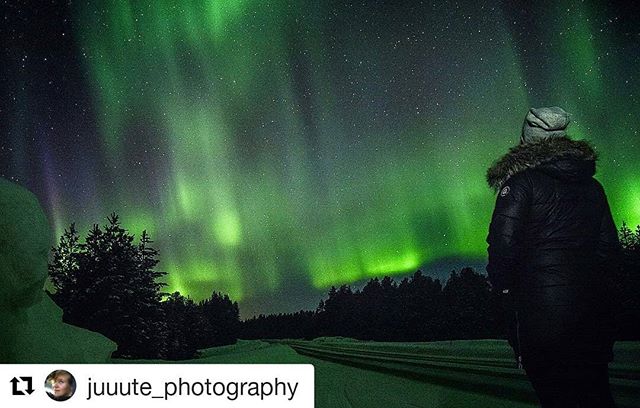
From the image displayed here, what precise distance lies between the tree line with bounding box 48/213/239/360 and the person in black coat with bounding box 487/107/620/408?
2.68 metres

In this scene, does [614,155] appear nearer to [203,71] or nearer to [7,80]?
[203,71]

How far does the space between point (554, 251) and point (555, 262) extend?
0.04 m

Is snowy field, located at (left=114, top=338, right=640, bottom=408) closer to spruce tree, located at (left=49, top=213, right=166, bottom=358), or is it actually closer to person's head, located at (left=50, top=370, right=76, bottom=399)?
spruce tree, located at (left=49, top=213, right=166, bottom=358)

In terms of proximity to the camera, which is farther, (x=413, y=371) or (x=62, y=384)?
(x=413, y=371)

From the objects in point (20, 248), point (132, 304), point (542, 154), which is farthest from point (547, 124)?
point (132, 304)

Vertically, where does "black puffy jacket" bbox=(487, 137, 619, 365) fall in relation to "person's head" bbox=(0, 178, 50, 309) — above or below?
below

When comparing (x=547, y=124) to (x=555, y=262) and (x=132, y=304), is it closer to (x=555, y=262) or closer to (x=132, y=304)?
(x=555, y=262)

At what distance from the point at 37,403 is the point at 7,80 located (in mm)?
2514

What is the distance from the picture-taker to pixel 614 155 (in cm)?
374

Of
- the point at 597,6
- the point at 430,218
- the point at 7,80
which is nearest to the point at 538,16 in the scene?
the point at 597,6
